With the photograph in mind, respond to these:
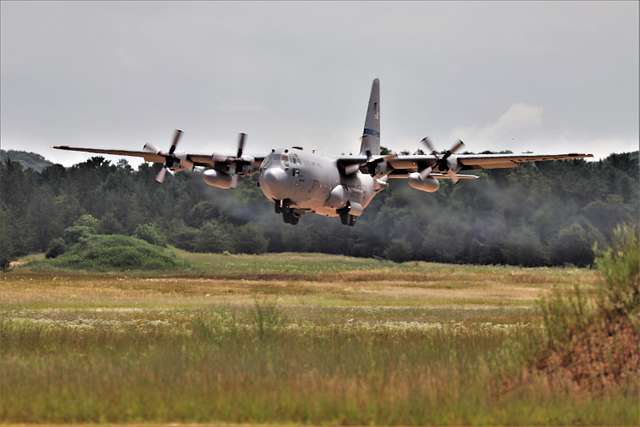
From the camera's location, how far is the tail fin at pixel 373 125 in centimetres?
7862

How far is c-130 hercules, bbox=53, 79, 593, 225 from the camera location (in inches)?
A: 2338

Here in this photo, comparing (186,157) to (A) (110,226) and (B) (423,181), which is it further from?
(A) (110,226)

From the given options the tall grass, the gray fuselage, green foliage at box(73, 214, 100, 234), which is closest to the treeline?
green foliage at box(73, 214, 100, 234)

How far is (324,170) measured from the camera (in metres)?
63.4

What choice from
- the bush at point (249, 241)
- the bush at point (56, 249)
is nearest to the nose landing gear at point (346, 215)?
the bush at point (249, 241)

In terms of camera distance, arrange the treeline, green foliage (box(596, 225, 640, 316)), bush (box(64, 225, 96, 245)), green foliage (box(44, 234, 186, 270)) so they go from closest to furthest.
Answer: green foliage (box(596, 225, 640, 316))
green foliage (box(44, 234, 186, 270))
the treeline
bush (box(64, 225, 96, 245))

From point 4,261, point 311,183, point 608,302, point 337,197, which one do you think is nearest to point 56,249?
point 4,261

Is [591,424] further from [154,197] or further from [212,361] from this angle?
[154,197]

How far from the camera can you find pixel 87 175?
144 m

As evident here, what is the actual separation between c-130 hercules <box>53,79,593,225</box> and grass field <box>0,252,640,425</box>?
958 centimetres

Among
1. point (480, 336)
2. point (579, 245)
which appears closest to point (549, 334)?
point (480, 336)

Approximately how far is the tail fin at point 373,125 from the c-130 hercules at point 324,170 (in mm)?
6934

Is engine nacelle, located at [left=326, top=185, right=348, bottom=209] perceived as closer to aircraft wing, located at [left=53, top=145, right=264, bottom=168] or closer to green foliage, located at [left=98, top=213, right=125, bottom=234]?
aircraft wing, located at [left=53, top=145, right=264, bottom=168]

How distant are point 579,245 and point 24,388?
86143 millimetres
